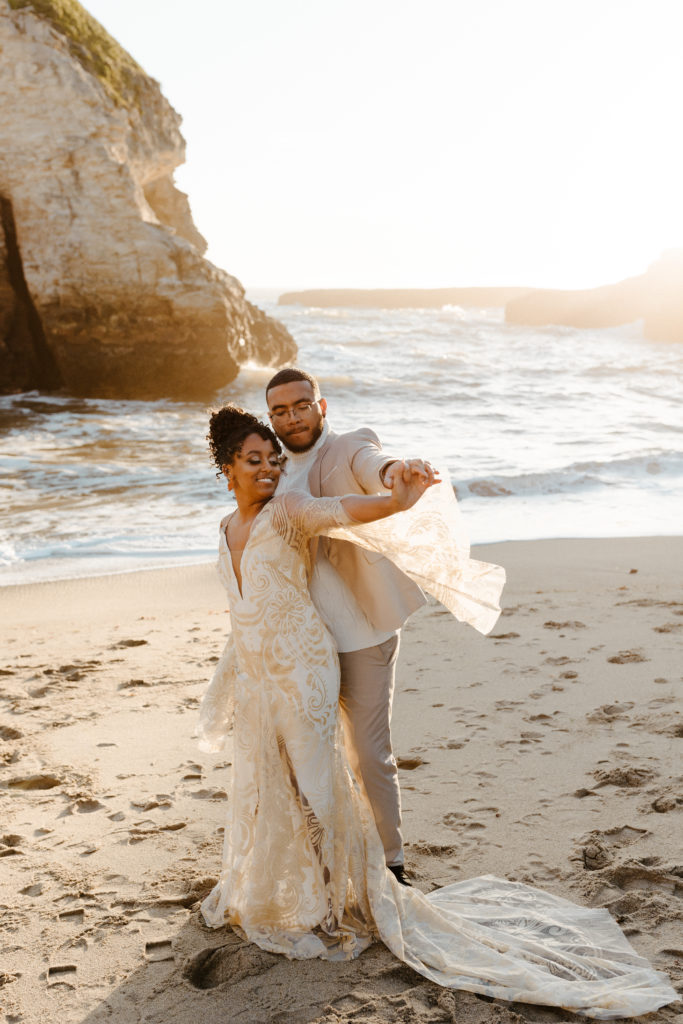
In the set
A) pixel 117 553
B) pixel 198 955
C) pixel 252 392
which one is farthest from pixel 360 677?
pixel 252 392

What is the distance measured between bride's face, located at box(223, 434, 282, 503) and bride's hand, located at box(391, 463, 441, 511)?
0.51 metres

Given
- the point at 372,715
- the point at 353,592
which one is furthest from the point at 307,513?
the point at 372,715

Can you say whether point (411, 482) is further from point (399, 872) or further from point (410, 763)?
point (410, 763)

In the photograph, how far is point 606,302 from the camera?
5462 cm

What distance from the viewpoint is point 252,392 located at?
65.2 feet

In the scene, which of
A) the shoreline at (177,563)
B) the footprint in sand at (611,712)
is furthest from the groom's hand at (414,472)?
the shoreline at (177,563)

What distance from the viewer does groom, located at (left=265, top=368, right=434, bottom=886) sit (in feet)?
10.2

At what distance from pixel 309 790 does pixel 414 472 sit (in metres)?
1.07

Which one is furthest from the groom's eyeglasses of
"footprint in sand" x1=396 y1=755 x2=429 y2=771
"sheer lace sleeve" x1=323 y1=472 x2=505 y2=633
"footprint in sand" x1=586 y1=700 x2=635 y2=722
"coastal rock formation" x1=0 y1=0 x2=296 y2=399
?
"coastal rock formation" x1=0 y1=0 x2=296 y2=399

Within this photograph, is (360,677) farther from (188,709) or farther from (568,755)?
(188,709)

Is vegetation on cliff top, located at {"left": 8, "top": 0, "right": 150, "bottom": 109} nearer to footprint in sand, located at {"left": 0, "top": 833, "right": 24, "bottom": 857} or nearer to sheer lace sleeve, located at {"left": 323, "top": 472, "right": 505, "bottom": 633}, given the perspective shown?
footprint in sand, located at {"left": 0, "top": 833, "right": 24, "bottom": 857}

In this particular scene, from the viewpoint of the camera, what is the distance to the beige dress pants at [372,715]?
3.16 metres

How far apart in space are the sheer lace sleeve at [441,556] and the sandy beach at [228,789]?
1.13 meters

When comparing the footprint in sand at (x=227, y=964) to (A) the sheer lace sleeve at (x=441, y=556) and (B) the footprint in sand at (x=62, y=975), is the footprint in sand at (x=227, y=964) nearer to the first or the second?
(B) the footprint in sand at (x=62, y=975)
